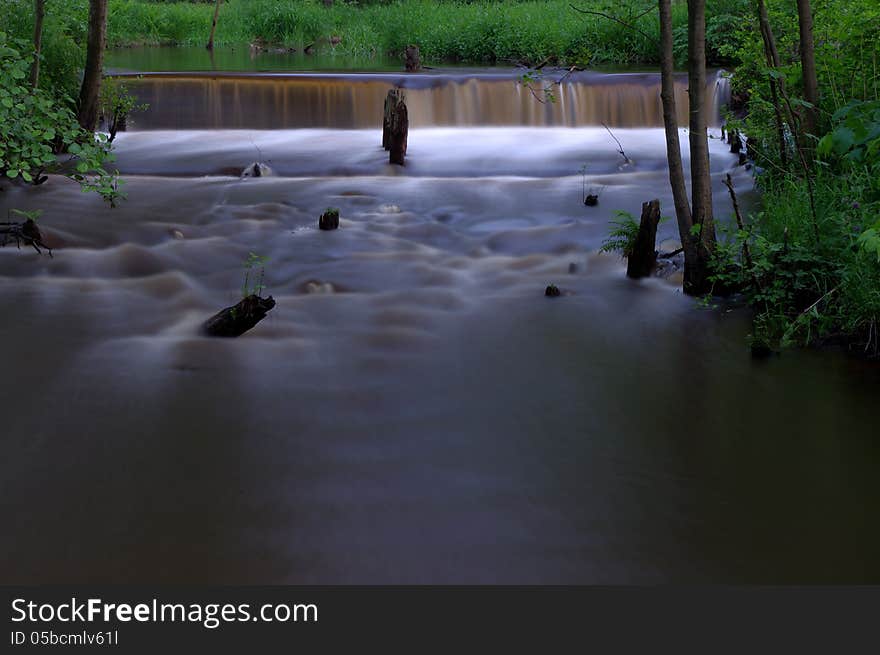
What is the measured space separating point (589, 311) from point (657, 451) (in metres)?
2.49

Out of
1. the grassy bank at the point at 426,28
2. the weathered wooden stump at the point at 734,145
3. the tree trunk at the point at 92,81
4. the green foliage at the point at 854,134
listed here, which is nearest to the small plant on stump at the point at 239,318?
the green foliage at the point at 854,134

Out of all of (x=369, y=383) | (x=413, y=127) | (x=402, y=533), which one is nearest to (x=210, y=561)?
(x=402, y=533)

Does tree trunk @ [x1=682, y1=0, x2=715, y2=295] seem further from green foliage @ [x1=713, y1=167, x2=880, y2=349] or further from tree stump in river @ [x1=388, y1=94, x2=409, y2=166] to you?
tree stump in river @ [x1=388, y1=94, x2=409, y2=166]

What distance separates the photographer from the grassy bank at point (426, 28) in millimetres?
21266

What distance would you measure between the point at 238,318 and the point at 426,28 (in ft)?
67.4

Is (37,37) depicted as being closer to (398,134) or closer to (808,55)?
(398,134)

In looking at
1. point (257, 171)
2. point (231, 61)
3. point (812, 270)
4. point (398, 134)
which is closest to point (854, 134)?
point (812, 270)

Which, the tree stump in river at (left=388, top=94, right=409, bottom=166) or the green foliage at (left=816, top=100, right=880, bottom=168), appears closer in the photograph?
the green foliage at (left=816, top=100, right=880, bottom=168)

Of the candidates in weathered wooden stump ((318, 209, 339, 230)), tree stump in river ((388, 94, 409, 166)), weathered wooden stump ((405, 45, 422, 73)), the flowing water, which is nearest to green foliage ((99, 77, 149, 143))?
the flowing water

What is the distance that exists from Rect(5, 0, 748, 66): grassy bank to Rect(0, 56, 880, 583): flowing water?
24.5 ft

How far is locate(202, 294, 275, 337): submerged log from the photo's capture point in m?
6.78

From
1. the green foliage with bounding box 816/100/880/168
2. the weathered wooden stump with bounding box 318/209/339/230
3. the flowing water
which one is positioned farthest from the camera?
the weathered wooden stump with bounding box 318/209/339/230

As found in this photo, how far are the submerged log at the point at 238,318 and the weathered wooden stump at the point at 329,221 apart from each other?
3136 millimetres

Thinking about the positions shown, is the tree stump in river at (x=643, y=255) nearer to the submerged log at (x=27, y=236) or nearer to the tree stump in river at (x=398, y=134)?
the submerged log at (x=27, y=236)
